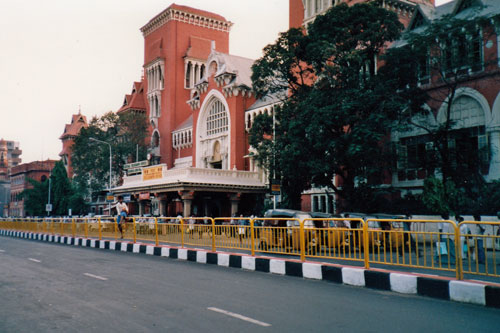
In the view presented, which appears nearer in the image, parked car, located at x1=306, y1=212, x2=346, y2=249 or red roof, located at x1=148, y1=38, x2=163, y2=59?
parked car, located at x1=306, y1=212, x2=346, y2=249

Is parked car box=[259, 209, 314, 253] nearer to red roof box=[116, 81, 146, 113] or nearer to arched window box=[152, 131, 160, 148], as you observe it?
arched window box=[152, 131, 160, 148]

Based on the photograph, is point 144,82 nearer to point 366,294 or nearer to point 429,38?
point 429,38

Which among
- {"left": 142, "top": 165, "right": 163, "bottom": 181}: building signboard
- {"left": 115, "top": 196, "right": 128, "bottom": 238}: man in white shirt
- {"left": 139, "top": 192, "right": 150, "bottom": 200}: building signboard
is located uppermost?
{"left": 142, "top": 165, "right": 163, "bottom": 181}: building signboard

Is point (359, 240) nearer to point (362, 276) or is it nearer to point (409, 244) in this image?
point (362, 276)

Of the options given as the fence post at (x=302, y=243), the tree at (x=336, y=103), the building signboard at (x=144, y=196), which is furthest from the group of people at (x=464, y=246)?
the building signboard at (x=144, y=196)

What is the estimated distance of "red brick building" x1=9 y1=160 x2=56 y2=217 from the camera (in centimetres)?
8825

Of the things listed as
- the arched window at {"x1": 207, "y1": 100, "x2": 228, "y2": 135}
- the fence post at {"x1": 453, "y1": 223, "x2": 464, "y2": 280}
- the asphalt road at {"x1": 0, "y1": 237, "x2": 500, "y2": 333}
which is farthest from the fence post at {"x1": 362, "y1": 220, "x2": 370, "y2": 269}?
the arched window at {"x1": 207, "y1": 100, "x2": 228, "y2": 135}

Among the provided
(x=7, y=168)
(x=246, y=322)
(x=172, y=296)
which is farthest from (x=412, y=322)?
(x=7, y=168)

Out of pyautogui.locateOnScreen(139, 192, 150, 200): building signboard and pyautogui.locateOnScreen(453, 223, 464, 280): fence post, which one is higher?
pyautogui.locateOnScreen(139, 192, 150, 200): building signboard

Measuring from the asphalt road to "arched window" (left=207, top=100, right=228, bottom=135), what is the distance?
33578mm

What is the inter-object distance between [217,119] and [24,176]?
61.8 meters

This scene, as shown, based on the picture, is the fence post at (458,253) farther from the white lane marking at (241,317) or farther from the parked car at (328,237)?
the white lane marking at (241,317)

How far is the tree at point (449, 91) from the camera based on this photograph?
1961 centimetres

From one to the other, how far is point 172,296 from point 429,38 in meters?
17.5
